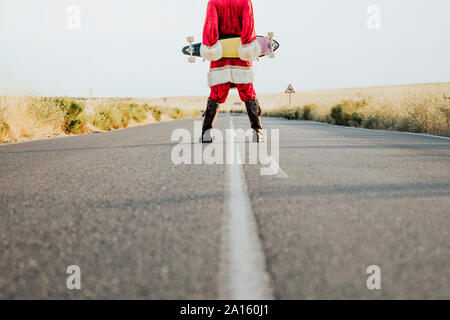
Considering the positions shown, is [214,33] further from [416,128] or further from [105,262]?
[416,128]

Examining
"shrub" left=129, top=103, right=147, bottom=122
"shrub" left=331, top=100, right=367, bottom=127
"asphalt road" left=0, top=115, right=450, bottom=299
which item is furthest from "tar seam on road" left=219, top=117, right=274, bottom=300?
"shrub" left=129, top=103, right=147, bottom=122

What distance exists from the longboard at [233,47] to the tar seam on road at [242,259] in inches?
206

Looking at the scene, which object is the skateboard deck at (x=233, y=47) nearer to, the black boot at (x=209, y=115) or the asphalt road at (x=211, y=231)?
the black boot at (x=209, y=115)

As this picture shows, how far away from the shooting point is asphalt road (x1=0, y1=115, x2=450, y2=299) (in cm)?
191

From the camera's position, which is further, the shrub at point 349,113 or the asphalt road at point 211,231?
the shrub at point 349,113

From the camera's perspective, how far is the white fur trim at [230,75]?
8148 mm

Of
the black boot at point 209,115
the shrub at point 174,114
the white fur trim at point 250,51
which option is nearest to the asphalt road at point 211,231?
the black boot at point 209,115

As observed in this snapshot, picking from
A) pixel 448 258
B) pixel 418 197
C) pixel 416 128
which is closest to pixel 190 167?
pixel 418 197

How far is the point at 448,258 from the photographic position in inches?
88.4

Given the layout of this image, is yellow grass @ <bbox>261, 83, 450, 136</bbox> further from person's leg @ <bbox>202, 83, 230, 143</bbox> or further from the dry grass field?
person's leg @ <bbox>202, 83, 230, 143</bbox>

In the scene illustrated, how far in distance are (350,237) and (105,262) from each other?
1341 millimetres

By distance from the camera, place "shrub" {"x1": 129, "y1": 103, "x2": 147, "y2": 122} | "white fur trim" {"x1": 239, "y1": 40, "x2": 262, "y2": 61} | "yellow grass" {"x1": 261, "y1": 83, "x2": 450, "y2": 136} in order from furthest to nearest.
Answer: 1. "shrub" {"x1": 129, "y1": 103, "x2": 147, "y2": 122}
2. "yellow grass" {"x1": 261, "y1": 83, "x2": 450, "y2": 136}
3. "white fur trim" {"x1": 239, "y1": 40, "x2": 262, "y2": 61}

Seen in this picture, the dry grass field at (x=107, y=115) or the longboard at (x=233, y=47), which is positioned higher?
the longboard at (x=233, y=47)

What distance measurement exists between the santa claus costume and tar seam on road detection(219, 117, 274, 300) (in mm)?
5038
